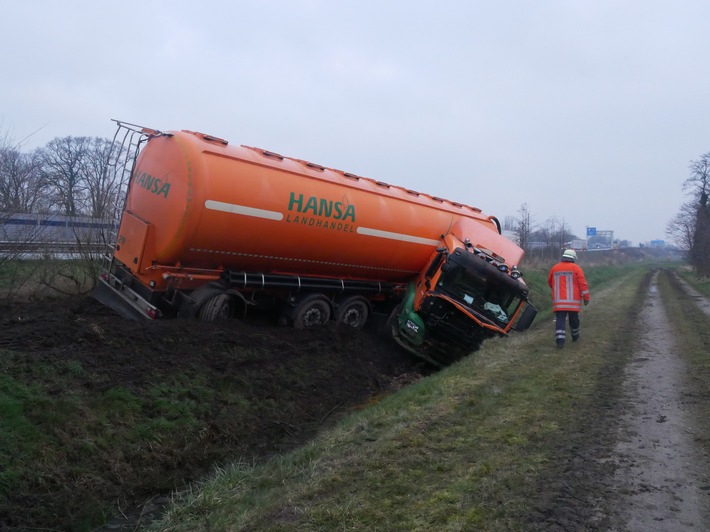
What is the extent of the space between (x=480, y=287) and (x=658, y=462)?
6.80 metres

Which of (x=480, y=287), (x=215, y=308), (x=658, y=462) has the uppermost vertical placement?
(x=480, y=287)

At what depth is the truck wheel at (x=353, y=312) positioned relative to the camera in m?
11.0

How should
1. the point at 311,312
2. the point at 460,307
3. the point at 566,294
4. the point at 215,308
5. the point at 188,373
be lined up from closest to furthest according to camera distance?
the point at 188,373 < the point at 215,308 < the point at 566,294 < the point at 311,312 < the point at 460,307

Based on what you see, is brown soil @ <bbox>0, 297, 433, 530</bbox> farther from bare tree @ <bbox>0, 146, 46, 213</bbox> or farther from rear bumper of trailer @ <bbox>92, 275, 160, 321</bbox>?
bare tree @ <bbox>0, 146, 46, 213</bbox>

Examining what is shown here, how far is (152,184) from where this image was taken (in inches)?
336

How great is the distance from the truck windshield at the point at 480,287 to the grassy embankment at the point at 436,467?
3.61 metres

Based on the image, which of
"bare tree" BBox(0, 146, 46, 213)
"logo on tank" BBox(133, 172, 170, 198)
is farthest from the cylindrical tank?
"bare tree" BBox(0, 146, 46, 213)

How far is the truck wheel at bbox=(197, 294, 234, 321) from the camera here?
859 centimetres

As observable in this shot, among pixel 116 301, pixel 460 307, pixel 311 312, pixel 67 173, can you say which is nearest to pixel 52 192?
pixel 116 301

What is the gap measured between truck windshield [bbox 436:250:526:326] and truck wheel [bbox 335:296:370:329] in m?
1.65

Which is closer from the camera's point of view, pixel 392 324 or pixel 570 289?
pixel 570 289

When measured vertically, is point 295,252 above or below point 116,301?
above

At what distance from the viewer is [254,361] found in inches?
304

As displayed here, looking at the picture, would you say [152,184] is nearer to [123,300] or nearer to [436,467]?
[123,300]
